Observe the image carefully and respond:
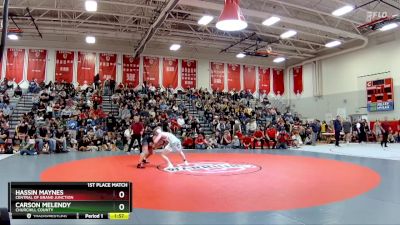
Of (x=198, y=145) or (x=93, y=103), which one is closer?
(x=198, y=145)

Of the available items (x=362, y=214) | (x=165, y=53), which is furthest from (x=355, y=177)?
(x=165, y=53)

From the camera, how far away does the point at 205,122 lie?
64.7ft

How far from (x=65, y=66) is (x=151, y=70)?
589 centimetres

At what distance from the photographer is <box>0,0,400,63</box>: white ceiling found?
15.5 meters

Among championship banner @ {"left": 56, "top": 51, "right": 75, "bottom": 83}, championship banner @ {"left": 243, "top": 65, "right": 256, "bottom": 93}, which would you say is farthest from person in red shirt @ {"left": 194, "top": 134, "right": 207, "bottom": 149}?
championship banner @ {"left": 243, "top": 65, "right": 256, "bottom": 93}

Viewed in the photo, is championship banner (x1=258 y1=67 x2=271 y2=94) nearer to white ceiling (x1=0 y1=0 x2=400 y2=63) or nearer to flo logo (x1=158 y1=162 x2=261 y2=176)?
white ceiling (x1=0 y1=0 x2=400 y2=63)

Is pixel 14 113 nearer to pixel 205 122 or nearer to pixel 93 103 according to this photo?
pixel 93 103

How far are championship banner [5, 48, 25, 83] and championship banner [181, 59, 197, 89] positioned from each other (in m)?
11.0

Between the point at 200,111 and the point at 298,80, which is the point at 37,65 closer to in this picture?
the point at 200,111

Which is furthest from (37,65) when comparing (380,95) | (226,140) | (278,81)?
(380,95)

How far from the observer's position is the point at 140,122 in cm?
1291

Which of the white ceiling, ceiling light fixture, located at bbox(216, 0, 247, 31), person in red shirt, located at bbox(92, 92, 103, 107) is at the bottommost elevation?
person in red shirt, located at bbox(92, 92, 103, 107)

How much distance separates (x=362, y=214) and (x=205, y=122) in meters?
16.1
